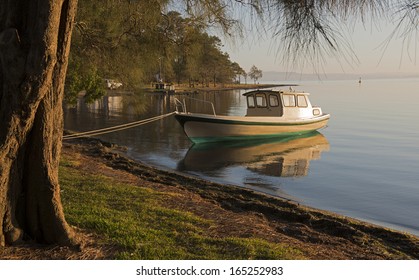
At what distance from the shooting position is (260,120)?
2247 centimetres

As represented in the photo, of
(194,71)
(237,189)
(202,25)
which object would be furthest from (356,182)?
(202,25)

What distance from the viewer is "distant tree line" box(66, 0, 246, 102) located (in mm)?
7516

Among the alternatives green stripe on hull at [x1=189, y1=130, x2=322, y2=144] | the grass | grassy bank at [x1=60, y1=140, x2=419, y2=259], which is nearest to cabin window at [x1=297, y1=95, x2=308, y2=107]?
green stripe on hull at [x1=189, y1=130, x2=322, y2=144]

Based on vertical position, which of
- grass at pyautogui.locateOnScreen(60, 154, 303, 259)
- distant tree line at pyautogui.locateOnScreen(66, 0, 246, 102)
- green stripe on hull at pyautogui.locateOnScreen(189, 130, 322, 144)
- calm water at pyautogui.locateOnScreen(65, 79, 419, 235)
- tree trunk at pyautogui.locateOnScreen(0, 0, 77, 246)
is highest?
distant tree line at pyautogui.locateOnScreen(66, 0, 246, 102)

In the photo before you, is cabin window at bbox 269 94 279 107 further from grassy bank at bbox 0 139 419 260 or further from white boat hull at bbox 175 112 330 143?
grassy bank at bbox 0 139 419 260

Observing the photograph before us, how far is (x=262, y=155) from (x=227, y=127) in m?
3.31

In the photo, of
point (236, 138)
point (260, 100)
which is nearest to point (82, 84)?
point (236, 138)

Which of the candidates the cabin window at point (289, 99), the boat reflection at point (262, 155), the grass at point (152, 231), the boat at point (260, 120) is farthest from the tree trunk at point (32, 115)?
the cabin window at point (289, 99)

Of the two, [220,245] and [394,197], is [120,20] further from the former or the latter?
[394,197]

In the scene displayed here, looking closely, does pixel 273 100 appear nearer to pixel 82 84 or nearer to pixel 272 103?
pixel 272 103

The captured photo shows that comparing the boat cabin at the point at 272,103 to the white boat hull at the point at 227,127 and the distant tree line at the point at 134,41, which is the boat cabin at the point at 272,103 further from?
the distant tree line at the point at 134,41

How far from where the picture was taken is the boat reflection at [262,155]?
15.8 metres

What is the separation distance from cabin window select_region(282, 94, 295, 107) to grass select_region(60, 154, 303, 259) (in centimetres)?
1795

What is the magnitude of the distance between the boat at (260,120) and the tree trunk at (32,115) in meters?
15.8
